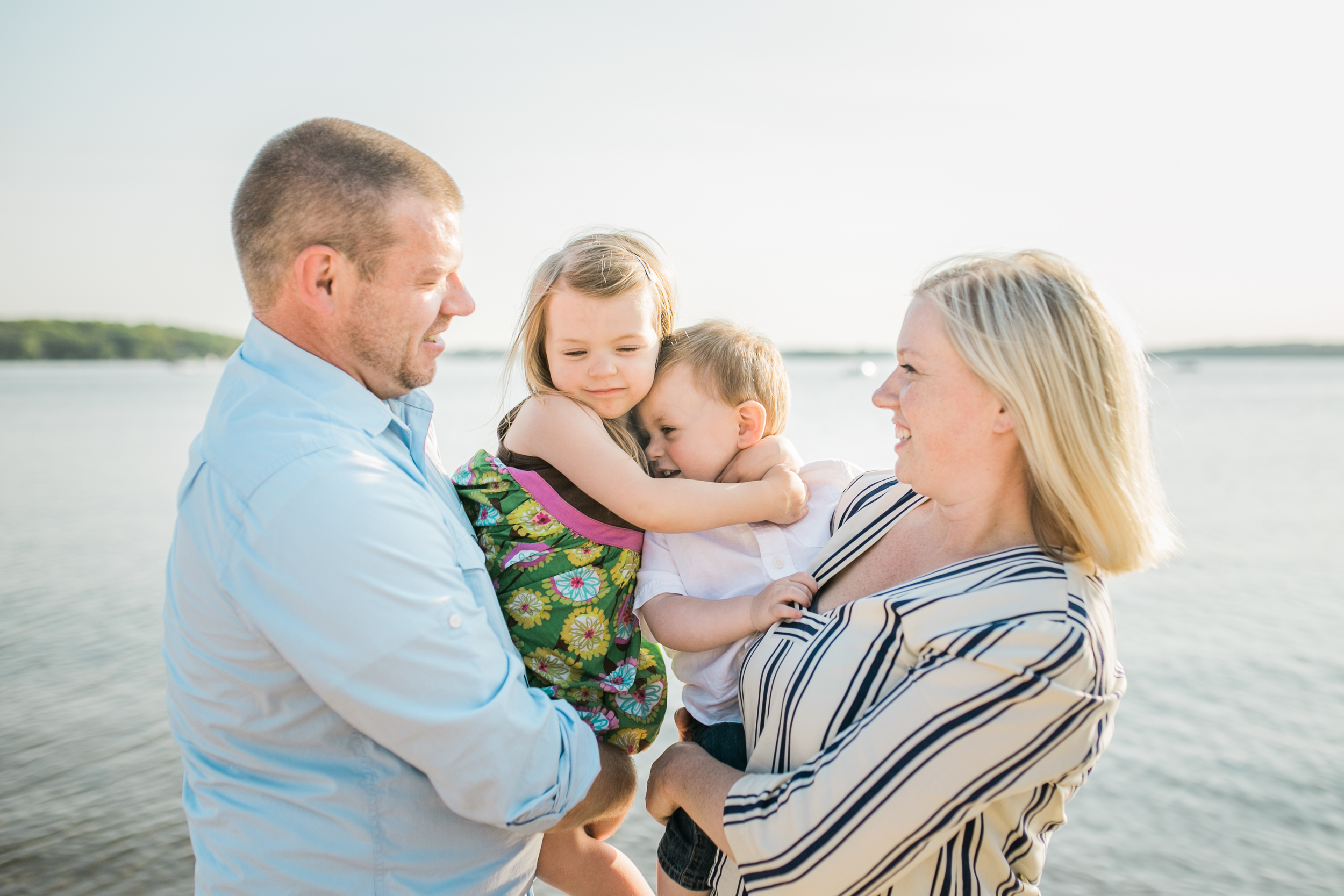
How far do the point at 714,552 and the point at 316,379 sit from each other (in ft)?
3.86

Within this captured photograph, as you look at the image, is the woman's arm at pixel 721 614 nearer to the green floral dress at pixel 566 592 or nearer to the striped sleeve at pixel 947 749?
the green floral dress at pixel 566 592

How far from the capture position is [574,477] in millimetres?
2301

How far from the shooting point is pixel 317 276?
74.7 inches

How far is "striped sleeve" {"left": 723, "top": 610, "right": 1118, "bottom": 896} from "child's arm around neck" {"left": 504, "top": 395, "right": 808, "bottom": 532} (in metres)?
0.71

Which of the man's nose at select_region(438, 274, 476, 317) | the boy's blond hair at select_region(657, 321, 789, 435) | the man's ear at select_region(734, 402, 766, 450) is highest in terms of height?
the man's nose at select_region(438, 274, 476, 317)

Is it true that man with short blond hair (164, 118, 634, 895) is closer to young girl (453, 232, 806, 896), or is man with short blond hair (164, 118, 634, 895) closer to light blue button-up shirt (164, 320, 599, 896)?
light blue button-up shirt (164, 320, 599, 896)

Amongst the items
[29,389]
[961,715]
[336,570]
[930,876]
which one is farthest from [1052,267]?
[29,389]

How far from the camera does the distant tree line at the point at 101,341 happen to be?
56.2 m

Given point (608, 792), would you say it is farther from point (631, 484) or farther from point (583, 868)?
point (631, 484)

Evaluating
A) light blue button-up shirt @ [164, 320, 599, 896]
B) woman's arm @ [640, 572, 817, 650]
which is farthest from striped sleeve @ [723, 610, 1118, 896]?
light blue button-up shirt @ [164, 320, 599, 896]

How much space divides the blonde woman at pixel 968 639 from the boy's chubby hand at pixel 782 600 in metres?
0.03

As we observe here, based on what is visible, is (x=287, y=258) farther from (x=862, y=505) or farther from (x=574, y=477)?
(x=862, y=505)

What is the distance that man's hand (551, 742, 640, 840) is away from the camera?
84.4 inches

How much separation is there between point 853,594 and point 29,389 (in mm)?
43977
